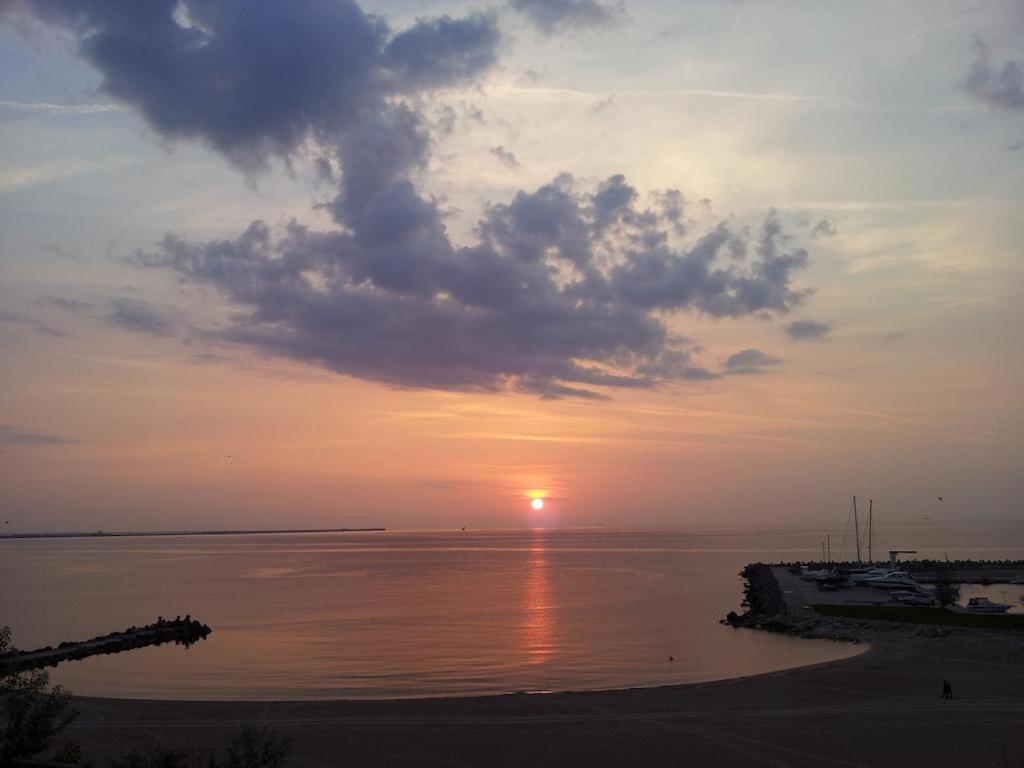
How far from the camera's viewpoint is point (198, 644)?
55.2 metres

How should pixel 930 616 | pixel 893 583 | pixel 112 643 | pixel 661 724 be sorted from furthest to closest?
1. pixel 893 583
2. pixel 930 616
3. pixel 112 643
4. pixel 661 724

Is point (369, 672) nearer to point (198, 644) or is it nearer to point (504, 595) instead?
point (198, 644)

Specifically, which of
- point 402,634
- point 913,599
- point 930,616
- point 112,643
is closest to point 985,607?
point 913,599

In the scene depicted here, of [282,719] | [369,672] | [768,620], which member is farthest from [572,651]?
[282,719]

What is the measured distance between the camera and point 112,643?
5150 centimetres

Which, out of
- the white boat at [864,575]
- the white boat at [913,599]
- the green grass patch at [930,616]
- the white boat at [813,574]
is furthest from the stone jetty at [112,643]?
the white boat at [813,574]

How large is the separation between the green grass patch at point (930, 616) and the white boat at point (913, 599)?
10503mm

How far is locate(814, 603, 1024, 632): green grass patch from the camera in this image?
4888 cm

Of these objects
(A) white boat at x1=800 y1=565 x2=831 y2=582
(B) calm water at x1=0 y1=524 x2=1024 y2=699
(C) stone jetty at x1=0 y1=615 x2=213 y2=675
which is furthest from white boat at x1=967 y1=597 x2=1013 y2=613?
(C) stone jetty at x1=0 y1=615 x2=213 y2=675

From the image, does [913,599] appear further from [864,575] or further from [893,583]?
[864,575]

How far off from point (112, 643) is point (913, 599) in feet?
193

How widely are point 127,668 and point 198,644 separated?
900cm

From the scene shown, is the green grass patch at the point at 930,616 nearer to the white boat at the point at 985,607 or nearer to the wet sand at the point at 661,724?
the white boat at the point at 985,607

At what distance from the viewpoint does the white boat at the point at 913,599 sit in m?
69.0
